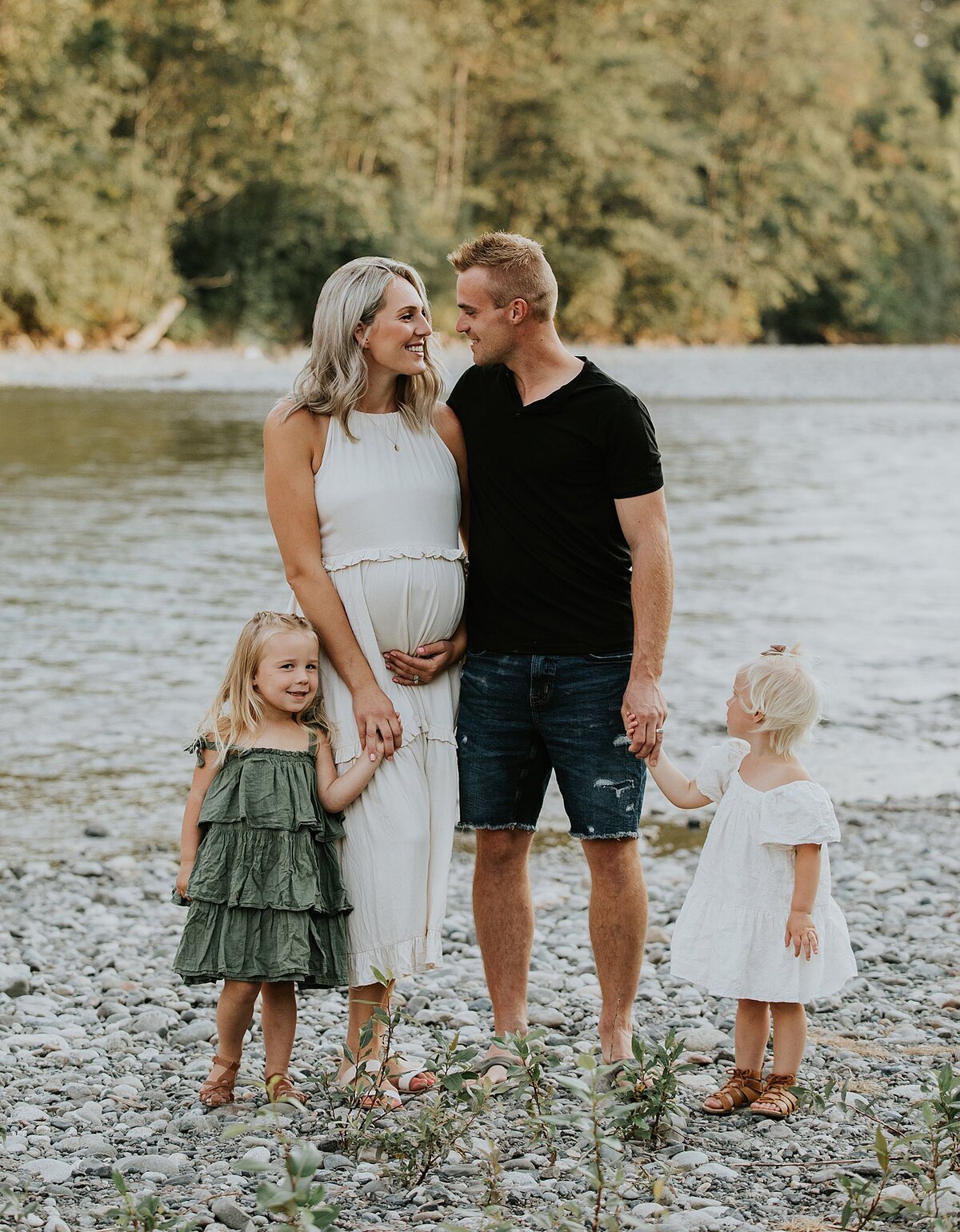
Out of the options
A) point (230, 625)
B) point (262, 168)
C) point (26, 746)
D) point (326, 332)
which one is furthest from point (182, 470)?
point (262, 168)

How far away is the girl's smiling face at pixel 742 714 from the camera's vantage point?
140 inches

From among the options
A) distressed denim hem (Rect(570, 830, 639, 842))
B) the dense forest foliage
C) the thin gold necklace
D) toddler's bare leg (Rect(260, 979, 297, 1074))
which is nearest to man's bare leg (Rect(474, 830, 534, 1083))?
distressed denim hem (Rect(570, 830, 639, 842))

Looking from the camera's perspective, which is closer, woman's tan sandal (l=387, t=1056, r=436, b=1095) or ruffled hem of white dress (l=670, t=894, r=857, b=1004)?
ruffled hem of white dress (l=670, t=894, r=857, b=1004)

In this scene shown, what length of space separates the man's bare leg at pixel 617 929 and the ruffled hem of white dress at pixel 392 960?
44 cm

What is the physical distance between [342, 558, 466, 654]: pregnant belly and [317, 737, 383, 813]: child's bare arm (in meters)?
0.27

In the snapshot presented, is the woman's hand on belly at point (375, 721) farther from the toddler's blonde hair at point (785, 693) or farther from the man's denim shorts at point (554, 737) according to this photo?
the toddler's blonde hair at point (785, 693)

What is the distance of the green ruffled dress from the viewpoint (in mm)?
3412

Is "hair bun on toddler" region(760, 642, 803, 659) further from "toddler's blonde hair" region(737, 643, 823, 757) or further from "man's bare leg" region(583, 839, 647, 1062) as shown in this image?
"man's bare leg" region(583, 839, 647, 1062)

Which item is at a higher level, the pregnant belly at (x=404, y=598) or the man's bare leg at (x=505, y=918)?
the pregnant belly at (x=404, y=598)

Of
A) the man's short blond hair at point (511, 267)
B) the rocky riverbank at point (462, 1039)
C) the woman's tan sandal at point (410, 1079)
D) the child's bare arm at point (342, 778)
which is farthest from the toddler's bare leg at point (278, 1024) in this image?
the man's short blond hair at point (511, 267)

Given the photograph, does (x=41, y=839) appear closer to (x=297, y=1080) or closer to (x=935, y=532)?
(x=297, y=1080)

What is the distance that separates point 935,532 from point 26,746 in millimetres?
10994

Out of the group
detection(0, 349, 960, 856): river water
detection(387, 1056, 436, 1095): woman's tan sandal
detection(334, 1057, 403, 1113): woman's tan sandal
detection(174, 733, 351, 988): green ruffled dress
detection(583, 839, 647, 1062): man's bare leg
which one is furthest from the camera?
detection(0, 349, 960, 856): river water

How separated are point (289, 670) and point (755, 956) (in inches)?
50.2
